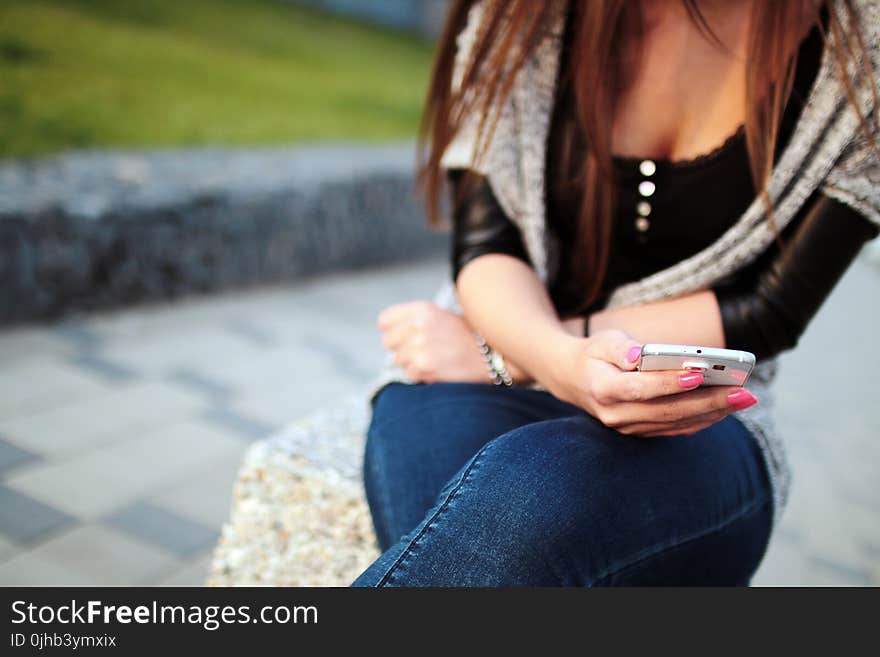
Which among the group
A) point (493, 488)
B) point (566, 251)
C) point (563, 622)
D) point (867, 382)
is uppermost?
point (566, 251)

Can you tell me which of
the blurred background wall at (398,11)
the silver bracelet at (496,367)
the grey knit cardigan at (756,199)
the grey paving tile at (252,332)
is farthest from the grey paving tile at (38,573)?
the blurred background wall at (398,11)

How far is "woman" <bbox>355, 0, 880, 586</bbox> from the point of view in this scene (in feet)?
3.76

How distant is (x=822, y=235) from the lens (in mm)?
1381

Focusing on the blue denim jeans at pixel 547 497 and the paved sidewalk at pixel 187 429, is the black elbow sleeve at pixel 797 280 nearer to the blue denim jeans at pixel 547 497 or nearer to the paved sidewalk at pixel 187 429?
the blue denim jeans at pixel 547 497

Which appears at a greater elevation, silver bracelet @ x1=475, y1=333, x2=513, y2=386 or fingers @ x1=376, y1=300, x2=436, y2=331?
fingers @ x1=376, y1=300, x2=436, y2=331

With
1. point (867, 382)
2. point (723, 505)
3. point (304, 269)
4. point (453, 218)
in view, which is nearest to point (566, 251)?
point (453, 218)

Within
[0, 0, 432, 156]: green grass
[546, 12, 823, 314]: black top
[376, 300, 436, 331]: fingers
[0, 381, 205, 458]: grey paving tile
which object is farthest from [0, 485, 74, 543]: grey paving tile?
[0, 0, 432, 156]: green grass

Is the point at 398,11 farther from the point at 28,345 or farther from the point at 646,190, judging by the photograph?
the point at 646,190

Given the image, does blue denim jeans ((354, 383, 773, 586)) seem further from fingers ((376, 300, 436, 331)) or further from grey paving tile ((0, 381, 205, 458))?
grey paving tile ((0, 381, 205, 458))

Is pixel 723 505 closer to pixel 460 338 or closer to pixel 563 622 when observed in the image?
pixel 563 622

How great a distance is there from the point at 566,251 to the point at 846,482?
2.24 metres

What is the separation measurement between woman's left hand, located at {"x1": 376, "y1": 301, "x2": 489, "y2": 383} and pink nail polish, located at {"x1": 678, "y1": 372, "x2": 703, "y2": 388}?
1.64ft

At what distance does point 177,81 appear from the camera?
6.21 m

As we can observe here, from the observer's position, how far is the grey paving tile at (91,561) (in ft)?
6.77
